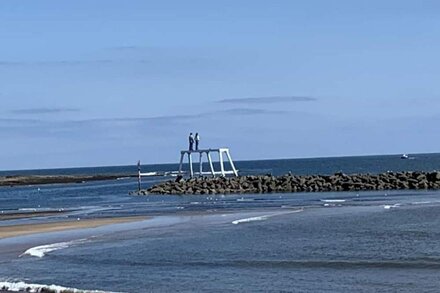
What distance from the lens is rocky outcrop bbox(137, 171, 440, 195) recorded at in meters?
64.9

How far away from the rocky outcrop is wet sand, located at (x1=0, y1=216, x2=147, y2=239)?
24872 millimetres

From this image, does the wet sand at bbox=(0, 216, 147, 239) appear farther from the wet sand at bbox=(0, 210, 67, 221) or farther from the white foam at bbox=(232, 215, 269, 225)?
the wet sand at bbox=(0, 210, 67, 221)

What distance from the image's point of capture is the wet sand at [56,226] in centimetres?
3753

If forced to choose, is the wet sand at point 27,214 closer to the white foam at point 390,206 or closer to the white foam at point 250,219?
the white foam at point 250,219

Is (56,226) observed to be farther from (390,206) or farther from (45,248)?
(390,206)

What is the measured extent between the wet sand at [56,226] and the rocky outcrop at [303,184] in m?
24.9

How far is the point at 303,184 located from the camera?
68062 mm

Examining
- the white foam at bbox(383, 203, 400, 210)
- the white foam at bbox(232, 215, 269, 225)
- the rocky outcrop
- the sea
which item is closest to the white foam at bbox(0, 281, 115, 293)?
the sea

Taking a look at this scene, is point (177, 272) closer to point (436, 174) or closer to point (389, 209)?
point (389, 209)

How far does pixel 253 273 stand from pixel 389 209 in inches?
811

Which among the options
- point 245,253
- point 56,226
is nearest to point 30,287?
point 245,253

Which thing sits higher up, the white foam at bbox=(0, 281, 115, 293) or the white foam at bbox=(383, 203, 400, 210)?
the white foam at bbox=(383, 203, 400, 210)

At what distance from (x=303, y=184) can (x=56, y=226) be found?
1222 inches

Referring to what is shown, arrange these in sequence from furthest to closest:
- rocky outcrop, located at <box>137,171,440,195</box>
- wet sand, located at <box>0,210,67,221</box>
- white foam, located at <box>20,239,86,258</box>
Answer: rocky outcrop, located at <box>137,171,440,195</box>, wet sand, located at <box>0,210,67,221</box>, white foam, located at <box>20,239,86,258</box>
